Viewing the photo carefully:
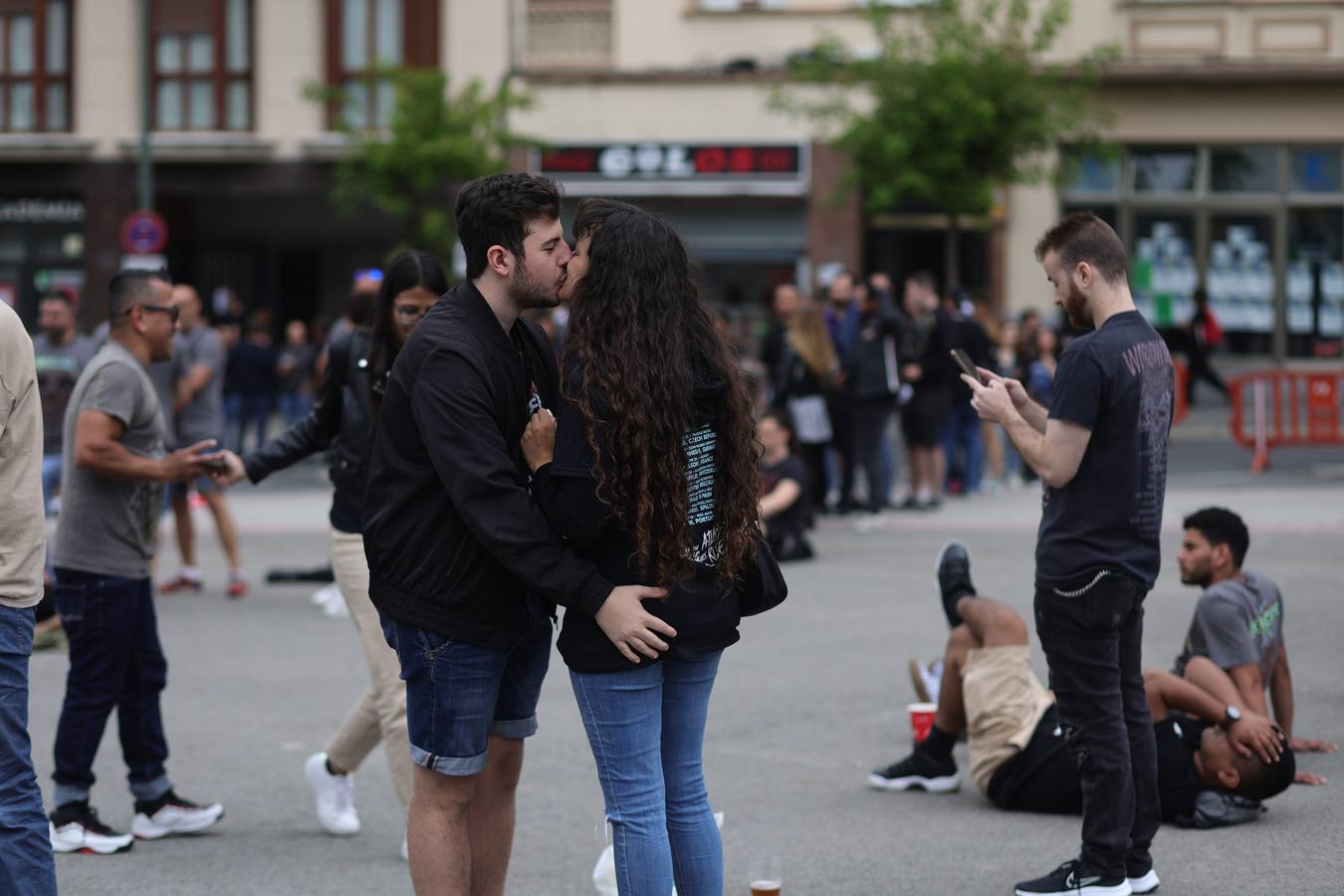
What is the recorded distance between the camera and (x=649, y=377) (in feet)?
12.8

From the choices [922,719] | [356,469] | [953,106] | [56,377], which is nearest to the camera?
[356,469]

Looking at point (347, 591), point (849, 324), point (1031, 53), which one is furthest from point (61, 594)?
point (1031, 53)

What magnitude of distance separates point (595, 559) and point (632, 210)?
2.61ft

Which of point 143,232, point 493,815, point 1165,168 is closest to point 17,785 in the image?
point 493,815

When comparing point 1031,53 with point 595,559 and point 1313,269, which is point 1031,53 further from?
point 595,559

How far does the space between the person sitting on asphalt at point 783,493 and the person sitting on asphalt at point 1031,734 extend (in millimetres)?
5702

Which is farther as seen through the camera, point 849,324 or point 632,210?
point 849,324

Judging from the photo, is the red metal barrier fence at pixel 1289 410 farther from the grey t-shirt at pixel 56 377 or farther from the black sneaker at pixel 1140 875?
the black sneaker at pixel 1140 875

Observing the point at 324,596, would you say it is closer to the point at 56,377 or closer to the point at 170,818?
the point at 56,377

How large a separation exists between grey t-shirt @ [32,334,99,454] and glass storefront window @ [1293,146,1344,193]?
68.3 ft

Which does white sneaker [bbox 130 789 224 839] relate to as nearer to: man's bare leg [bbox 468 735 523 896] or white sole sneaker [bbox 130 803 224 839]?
white sole sneaker [bbox 130 803 224 839]

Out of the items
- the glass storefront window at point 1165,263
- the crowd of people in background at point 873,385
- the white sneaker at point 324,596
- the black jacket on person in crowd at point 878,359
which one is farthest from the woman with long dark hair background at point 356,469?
the glass storefront window at point 1165,263

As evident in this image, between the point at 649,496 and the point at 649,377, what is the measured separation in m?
0.26

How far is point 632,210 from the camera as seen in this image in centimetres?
402
